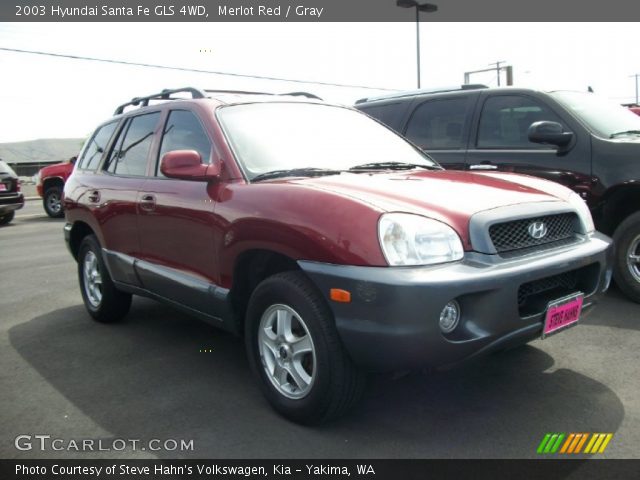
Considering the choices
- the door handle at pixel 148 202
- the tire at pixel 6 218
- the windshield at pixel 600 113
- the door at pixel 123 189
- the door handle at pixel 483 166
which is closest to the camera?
the door handle at pixel 148 202

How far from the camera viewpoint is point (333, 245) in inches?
105

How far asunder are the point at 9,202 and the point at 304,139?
11770 mm

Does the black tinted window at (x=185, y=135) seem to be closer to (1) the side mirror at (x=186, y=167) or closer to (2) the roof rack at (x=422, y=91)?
(1) the side mirror at (x=186, y=167)

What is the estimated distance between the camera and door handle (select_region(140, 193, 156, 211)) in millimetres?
3955

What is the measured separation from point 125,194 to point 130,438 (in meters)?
1.97

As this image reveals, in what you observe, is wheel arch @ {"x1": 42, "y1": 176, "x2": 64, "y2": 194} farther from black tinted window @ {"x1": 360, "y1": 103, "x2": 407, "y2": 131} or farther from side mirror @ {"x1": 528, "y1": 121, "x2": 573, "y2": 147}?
side mirror @ {"x1": 528, "y1": 121, "x2": 573, "y2": 147}

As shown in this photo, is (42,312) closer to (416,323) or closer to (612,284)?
(416,323)

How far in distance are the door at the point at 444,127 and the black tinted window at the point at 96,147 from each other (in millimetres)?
3070

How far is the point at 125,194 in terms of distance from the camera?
4324mm

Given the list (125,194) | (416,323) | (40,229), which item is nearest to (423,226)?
(416,323)

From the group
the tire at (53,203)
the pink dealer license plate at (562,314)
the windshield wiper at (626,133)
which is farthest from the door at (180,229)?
the tire at (53,203)

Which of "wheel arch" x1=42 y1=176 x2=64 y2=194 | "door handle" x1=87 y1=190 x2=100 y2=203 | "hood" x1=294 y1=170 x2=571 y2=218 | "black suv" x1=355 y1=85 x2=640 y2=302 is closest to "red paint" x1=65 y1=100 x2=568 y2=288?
"hood" x1=294 y1=170 x2=571 y2=218

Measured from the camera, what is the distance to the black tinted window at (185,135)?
3.68 m

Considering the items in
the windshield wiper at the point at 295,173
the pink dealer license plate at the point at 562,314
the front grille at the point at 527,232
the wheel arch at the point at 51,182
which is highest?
the windshield wiper at the point at 295,173
